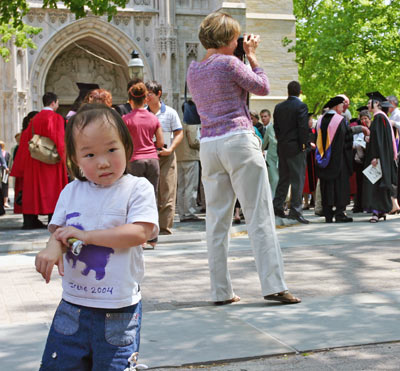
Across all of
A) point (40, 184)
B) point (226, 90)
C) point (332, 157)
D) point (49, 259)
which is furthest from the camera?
point (332, 157)

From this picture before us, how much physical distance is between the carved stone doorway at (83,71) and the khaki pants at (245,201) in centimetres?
2520

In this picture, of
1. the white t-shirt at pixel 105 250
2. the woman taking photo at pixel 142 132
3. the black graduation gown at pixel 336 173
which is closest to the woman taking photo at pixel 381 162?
the black graduation gown at pixel 336 173

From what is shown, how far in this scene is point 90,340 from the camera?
8.17 feet

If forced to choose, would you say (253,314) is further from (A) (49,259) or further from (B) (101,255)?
(A) (49,259)

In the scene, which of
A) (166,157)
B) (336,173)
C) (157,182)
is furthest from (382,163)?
(157,182)

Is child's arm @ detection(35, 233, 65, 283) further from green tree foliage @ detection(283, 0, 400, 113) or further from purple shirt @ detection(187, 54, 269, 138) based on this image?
green tree foliage @ detection(283, 0, 400, 113)

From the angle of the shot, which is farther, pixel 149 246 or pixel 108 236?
pixel 149 246

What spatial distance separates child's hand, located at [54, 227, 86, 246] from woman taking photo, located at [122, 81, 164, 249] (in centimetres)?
Result: 604

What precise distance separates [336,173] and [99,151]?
379 inches

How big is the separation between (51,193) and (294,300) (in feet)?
23.4

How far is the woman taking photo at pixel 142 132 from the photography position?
851cm

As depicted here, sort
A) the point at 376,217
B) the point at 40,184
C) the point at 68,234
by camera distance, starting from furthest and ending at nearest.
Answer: the point at 40,184, the point at 376,217, the point at 68,234

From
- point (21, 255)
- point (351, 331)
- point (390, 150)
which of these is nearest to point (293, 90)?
point (390, 150)

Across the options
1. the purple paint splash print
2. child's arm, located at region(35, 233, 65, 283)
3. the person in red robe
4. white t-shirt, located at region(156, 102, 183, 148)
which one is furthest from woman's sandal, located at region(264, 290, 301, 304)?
the person in red robe
